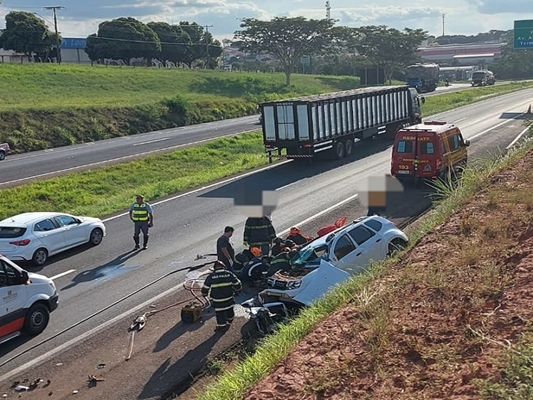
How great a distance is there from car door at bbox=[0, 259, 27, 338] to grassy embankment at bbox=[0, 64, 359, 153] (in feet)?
97.7

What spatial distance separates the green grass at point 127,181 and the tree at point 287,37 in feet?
157

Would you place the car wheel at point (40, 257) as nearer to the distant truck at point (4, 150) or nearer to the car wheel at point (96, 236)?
the car wheel at point (96, 236)

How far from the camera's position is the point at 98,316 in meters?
12.6

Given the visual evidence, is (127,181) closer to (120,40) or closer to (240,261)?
(240,261)

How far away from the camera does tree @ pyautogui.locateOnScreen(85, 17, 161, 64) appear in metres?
88.1

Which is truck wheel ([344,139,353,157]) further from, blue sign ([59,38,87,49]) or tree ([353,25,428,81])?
blue sign ([59,38,87,49])

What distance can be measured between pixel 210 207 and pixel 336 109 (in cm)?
1016

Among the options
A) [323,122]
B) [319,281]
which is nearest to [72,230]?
[319,281]

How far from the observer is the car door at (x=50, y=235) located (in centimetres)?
1647

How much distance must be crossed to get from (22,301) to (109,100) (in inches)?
1767

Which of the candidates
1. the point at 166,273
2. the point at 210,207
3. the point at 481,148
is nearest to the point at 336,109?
the point at 481,148

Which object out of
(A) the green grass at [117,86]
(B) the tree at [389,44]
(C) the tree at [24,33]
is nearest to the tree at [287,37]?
(A) the green grass at [117,86]

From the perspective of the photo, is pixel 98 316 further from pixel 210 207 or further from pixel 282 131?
pixel 282 131

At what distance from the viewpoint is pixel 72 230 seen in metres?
17.3
